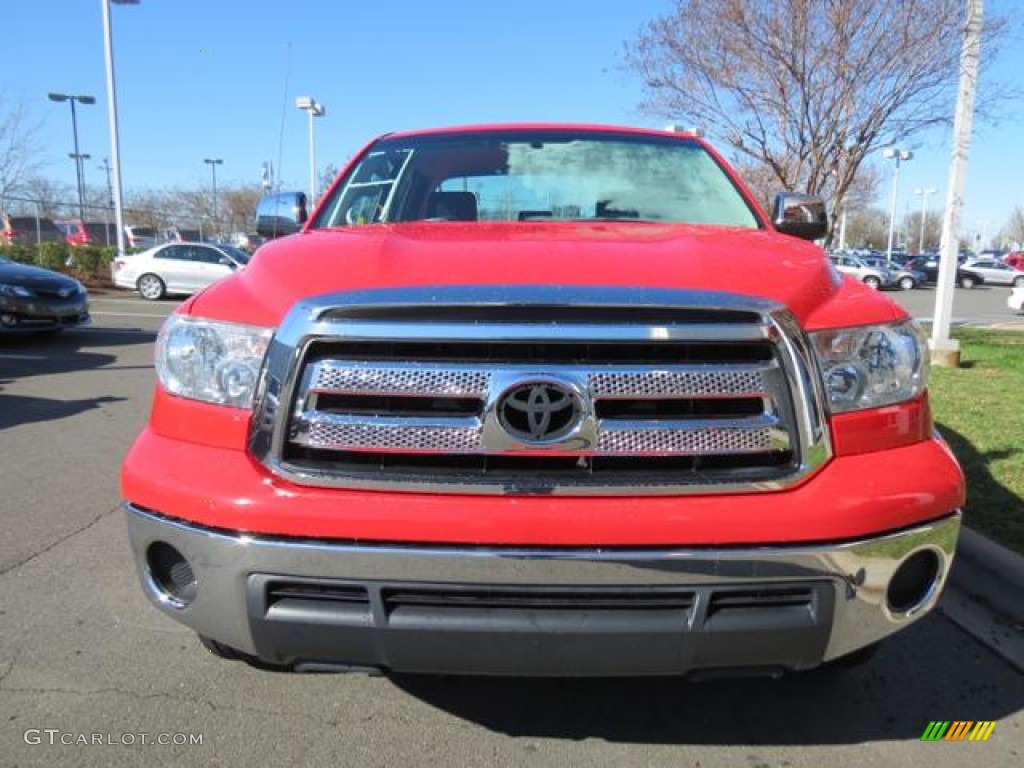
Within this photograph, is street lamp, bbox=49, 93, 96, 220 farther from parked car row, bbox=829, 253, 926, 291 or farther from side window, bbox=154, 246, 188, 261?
parked car row, bbox=829, 253, 926, 291

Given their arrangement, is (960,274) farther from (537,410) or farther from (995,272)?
(537,410)

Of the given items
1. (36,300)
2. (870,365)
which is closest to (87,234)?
(36,300)

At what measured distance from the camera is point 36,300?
11180 mm

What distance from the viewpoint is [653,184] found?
3586 mm

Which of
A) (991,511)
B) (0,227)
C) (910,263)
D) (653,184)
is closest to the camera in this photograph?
(653,184)

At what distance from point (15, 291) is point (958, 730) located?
1202cm

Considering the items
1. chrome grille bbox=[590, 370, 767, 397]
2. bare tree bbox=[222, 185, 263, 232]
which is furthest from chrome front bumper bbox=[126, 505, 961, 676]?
bare tree bbox=[222, 185, 263, 232]

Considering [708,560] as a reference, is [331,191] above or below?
above

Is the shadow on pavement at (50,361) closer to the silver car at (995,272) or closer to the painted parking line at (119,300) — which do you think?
the painted parking line at (119,300)

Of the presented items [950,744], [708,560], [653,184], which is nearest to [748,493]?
[708,560]

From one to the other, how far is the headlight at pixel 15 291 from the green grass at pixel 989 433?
441 inches

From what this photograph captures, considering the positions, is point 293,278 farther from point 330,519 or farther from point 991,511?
point 991,511

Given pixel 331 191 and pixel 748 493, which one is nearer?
pixel 748 493

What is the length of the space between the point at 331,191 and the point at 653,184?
56.7 inches
